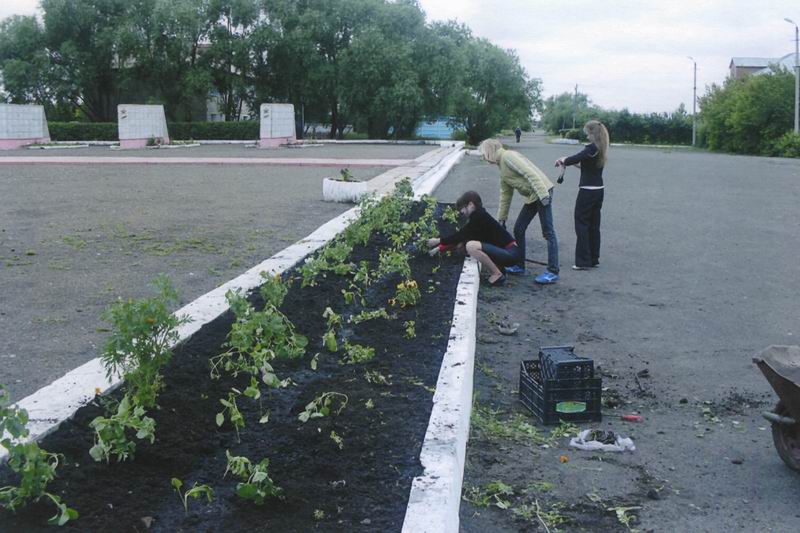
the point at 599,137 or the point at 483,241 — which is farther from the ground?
the point at 599,137

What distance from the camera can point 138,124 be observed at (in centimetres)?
3744

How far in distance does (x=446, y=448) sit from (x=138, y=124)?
36844 mm

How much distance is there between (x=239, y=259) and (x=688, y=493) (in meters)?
5.89

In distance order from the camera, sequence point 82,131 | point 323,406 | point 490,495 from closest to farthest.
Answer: point 490,495 → point 323,406 → point 82,131

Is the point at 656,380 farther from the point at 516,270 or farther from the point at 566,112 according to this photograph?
the point at 566,112

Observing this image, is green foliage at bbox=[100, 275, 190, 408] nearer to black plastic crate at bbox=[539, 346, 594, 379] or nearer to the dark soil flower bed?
the dark soil flower bed

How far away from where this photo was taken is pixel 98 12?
5344 cm

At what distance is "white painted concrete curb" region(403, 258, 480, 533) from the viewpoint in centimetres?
289

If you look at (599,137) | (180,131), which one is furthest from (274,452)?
(180,131)

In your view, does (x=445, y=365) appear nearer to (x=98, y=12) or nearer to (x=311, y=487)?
(x=311, y=487)

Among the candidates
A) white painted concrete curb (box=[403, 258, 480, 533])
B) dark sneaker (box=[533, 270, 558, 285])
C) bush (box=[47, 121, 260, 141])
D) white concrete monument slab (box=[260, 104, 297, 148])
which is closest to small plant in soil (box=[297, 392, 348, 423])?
white painted concrete curb (box=[403, 258, 480, 533])

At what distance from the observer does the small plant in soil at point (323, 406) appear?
3.80 m

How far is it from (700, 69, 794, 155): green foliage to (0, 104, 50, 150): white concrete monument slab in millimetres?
39521

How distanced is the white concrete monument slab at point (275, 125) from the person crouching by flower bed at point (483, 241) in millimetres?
31248
